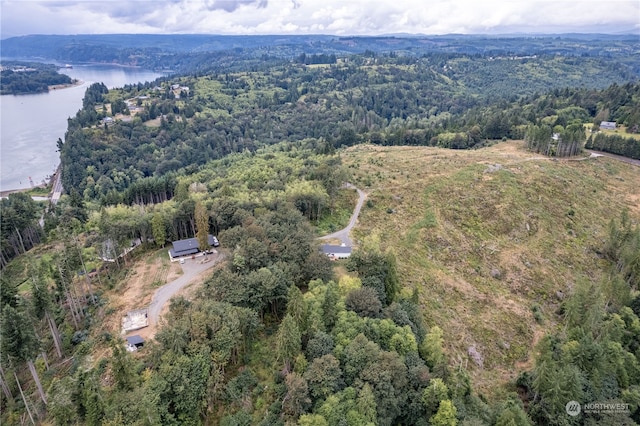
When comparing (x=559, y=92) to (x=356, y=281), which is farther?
(x=559, y=92)

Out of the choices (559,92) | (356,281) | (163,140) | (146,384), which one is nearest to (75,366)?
(146,384)

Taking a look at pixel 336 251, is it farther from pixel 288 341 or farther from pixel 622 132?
pixel 622 132

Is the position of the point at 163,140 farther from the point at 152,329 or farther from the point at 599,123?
the point at 599,123

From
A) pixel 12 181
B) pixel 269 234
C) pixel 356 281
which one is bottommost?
pixel 12 181

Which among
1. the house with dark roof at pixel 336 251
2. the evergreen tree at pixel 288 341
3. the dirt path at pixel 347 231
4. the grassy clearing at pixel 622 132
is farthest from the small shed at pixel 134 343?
the grassy clearing at pixel 622 132

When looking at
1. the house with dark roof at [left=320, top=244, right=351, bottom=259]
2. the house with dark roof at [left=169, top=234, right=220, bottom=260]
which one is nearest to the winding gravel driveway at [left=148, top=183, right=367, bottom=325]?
the house with dark roof at [left=169, top=234, right=220, bottom=260]

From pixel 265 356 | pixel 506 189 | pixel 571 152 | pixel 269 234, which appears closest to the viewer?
pixel 265 356

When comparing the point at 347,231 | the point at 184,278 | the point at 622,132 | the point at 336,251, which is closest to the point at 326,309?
the point at 336,251
